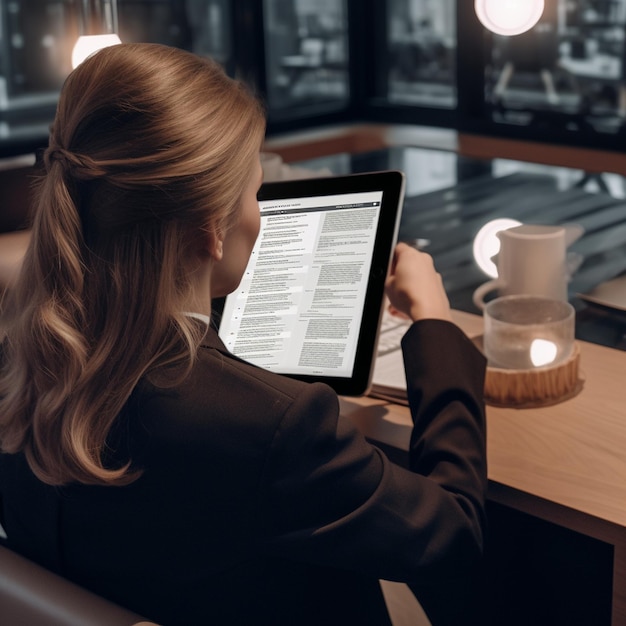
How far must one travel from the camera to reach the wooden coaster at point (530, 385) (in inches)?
46.9

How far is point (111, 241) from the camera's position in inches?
32.7

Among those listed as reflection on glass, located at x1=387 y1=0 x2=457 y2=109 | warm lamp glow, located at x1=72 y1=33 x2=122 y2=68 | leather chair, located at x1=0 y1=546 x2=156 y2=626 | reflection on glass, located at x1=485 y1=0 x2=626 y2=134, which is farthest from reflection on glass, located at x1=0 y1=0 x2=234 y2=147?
leather chair, located at x1=0 y1=546 x2=156 y2=626

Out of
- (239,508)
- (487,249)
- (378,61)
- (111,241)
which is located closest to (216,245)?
(111,241)

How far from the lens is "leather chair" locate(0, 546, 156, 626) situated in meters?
0.77

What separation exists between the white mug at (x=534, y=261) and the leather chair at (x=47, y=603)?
29.9 inches

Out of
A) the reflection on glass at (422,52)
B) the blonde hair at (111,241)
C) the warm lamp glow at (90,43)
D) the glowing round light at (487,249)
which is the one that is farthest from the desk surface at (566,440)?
the reflection on glass at (422,52)

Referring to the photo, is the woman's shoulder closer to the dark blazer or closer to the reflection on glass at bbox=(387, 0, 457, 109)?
the dark blazer

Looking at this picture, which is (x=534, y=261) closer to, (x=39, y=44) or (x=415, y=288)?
(x=415, y=288)

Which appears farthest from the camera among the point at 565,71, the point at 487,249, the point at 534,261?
the point at 565,71

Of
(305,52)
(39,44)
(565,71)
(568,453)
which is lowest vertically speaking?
(568,453)

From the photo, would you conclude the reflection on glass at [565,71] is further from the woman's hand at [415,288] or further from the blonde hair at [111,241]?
the blonde hair at [111,241]

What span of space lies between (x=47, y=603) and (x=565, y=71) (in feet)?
15.6

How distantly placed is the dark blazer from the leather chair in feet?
0.16

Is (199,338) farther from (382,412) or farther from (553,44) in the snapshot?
(553,44)
